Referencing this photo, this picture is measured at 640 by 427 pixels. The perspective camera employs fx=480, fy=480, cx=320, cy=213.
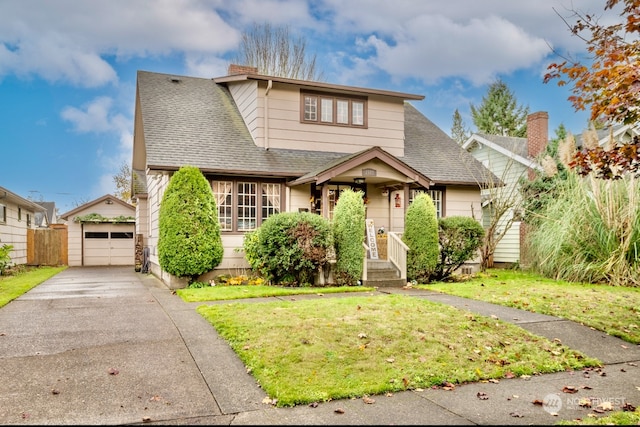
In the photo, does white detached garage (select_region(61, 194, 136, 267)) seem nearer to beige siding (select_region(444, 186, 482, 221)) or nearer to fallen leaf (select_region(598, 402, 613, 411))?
beige siding (select_region(444, 186, 482, 221))

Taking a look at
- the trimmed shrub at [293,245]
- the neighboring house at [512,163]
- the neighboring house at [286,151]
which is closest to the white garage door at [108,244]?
the neighboring house at [286,151]

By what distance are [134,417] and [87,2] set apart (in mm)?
10736

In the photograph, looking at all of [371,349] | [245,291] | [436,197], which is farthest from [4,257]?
[371,349]

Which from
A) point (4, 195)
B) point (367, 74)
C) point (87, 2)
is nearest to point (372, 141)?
point (367, 74)

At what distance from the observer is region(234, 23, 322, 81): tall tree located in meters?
27.2

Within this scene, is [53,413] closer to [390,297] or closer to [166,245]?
[390,297]

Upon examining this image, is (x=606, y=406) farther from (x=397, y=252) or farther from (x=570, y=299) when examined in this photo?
(x=397, y=252)

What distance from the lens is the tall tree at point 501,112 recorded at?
122 feet

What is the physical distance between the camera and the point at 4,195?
16219 millimetres

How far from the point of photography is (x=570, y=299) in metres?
8.89

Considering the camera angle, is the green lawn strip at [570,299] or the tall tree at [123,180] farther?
the tall tree at [123,180]

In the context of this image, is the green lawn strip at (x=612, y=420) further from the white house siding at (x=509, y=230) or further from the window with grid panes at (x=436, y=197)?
the white house siding at (x=509, y=230)

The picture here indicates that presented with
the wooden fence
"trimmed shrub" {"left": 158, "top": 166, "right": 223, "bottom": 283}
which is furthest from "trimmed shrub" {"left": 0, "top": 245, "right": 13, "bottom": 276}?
"trimmed shrub" {"left": 158, "top": 166, "right": 223, "bottom": 283}
